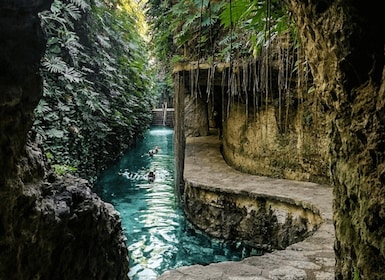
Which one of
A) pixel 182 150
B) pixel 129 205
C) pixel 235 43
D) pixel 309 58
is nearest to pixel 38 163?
pixel 309 58

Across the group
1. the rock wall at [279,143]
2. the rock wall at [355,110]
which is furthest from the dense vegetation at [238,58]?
the rock wall at [355,110]

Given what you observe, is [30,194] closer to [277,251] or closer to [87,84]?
[277,251]

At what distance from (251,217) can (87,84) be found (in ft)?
18.3

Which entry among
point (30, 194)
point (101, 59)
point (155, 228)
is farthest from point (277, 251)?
point (101, 59)

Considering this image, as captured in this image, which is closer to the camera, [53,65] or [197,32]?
[53,65]

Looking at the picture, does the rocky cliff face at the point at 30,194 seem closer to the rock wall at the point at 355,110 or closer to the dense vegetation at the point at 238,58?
the rock wall at the point at 355,110

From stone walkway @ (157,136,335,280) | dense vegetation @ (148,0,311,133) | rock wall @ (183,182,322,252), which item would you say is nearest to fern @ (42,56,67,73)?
dense vegetation @ (148,0,311,133)

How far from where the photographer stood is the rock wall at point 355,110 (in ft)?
4.55

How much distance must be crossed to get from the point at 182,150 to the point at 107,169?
4.35m

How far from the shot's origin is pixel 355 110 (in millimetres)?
1585

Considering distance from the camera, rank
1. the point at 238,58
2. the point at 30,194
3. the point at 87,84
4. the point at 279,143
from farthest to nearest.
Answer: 1. the point at 87,84
2. the point at 279,143
3. the point at 238,58
4. the point at 30,194

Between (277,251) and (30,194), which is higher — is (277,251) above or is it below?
below

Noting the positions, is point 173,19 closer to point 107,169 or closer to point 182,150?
point 182,150

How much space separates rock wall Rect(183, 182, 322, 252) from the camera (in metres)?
5.48
